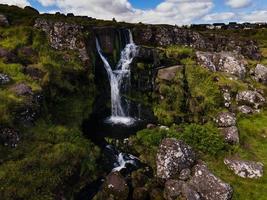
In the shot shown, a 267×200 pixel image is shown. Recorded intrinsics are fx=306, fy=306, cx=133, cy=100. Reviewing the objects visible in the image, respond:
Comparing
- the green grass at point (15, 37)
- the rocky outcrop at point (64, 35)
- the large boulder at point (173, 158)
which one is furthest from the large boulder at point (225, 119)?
the green grass at point (15, 37)

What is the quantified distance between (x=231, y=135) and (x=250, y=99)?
8.59 metres

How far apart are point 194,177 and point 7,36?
25668mm

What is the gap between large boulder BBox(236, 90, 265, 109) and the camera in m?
31.5

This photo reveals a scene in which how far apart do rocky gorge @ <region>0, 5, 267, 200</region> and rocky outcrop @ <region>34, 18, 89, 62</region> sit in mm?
118

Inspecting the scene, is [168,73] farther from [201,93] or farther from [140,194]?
[140,194]

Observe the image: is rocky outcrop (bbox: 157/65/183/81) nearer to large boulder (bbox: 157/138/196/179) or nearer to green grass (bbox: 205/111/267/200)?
green grass (bbox: 205/111/267/200)

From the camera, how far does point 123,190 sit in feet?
64.4

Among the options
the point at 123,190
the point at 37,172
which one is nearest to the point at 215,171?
the point at 123,190

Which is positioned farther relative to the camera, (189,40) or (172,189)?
(189,40)

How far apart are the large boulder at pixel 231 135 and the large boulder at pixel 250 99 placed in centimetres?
662

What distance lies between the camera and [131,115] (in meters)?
34.5

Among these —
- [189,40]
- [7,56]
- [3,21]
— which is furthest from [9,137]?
[189,40]

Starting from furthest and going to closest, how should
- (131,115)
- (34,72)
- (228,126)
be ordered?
1. (131,115)
2. (34,72)
3. (228,126)

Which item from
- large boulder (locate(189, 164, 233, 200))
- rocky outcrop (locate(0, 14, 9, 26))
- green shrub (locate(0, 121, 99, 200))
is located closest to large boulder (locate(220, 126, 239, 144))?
large boulder (locate(189, 164, 233, 200))
